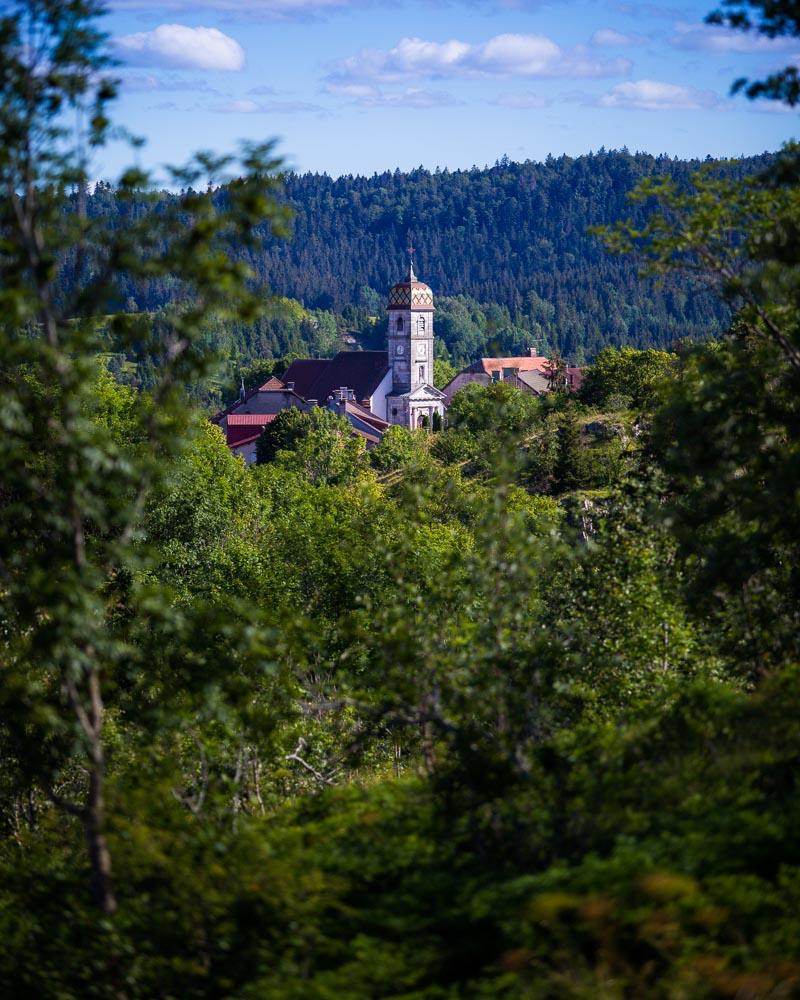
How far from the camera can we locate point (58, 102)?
10734mm

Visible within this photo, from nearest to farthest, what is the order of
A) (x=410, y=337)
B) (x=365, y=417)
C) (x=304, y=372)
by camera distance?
(x=365, y=417)
(x=410, y=337)
(x=304, y=372)

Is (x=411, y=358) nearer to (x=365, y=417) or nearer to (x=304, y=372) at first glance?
(x=304, y=372)

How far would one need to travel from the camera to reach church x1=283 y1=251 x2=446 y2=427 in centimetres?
14338

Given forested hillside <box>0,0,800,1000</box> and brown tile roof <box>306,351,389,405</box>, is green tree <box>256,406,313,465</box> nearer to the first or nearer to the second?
brown tile roof <box>306,351,389,405</box>

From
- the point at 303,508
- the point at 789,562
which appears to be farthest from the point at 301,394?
the point at 789,562

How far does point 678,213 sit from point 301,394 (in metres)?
132

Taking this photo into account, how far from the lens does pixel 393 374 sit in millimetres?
148250

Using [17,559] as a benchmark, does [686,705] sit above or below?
below

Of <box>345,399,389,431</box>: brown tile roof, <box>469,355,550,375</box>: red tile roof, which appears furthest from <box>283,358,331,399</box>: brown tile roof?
<box>469,355,550,375</box>: red tile roof

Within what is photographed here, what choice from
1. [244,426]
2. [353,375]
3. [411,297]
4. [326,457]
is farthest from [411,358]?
[326,457]

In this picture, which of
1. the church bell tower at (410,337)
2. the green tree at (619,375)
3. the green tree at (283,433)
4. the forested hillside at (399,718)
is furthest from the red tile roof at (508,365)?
the forested hillside at (399,718)

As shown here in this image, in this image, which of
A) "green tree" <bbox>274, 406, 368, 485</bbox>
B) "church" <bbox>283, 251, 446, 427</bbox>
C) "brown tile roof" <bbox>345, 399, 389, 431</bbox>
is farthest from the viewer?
"church" <bbox>283, 251, 446, 427</bbox>

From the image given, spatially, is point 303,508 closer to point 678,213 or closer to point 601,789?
point 678,213

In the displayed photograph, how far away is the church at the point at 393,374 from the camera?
14338 cm
